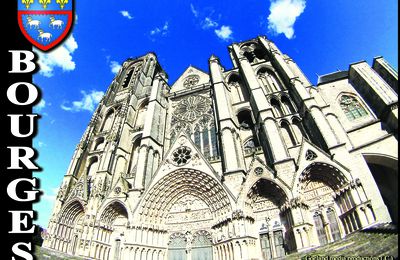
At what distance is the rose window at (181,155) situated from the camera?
13750mm

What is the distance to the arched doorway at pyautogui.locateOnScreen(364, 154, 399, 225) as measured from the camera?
10.4 m

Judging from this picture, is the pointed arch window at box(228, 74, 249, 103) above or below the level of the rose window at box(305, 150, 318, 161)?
above

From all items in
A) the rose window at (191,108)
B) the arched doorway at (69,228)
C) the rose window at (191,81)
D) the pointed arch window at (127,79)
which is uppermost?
the pointed arch window at (127,79)

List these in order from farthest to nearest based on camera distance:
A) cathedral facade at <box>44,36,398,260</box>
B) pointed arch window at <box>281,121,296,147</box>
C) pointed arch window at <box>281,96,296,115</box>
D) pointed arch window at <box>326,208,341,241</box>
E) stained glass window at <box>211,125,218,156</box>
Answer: stained glass window at <box>211,125,218,156</box> → pointed arch window at <box>281,96,296,115</box> → pointed arch window at <box>281,121,296,147</box> → cathedral facade at <box>44,36,398,260</box> → pointed arch window at <box>326,208,341,241</box>

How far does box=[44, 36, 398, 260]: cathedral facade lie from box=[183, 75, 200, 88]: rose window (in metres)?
3.73

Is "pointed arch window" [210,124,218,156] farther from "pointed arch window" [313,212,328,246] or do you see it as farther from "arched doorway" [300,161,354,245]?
"pointed arch window" [313,212,328,246]

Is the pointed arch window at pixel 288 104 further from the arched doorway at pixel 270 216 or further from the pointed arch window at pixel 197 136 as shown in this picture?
the pointed arch window at pixel 197 136

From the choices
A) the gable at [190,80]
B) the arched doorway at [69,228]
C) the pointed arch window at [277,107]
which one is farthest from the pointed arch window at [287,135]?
the arched doorway at [69,228]

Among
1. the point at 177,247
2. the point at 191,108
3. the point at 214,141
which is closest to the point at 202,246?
the point at 177,247

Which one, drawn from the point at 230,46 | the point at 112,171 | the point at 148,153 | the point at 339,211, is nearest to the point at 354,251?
the point at 339,211

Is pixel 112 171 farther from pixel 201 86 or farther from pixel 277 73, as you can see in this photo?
pixel 277 73

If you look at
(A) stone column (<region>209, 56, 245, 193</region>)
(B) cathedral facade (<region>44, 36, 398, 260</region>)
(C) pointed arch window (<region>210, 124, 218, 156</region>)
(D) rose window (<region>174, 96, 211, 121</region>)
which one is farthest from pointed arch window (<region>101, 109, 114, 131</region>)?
(A) stone column (<region>209, 56, 245, 193</region>)

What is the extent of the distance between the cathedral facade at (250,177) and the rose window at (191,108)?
Answer: 183mm

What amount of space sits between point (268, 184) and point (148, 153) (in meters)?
7.66
